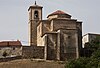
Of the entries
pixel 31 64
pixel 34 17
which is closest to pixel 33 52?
pixel 31 64

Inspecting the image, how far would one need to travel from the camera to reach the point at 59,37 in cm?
6284

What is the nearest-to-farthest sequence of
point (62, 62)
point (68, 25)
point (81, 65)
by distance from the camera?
point (81, 65) → point (62, 62) → point (68, 25)

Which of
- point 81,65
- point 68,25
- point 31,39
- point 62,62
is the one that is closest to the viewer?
point 81,65

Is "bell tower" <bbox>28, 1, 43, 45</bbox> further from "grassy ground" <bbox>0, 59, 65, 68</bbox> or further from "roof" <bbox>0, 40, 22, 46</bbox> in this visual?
"grassy ground" <bbox>0, 59, 65, 68</bbox>

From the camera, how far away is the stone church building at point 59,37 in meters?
62.6

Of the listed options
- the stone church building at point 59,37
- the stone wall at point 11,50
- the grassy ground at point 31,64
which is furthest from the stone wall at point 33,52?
the grassy ground at point 31,64

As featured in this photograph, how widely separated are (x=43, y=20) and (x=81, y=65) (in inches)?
730

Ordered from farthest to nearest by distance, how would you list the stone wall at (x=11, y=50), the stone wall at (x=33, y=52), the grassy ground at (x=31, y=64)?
the stone wall at (x=11, y=50) → the stone wall at (x=33, y=52) → the grassy ground at (x=31, y=64)

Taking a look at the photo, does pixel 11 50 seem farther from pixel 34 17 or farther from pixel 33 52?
pixel 34 17

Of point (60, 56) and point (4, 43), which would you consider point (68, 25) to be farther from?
point (4, 43)

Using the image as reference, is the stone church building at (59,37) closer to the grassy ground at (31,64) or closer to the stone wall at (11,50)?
the stone wall at (11,50)

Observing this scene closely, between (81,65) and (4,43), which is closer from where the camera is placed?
(81,65)

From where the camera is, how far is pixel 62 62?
60.1 meters

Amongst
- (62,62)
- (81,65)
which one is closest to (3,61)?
(62,62)
